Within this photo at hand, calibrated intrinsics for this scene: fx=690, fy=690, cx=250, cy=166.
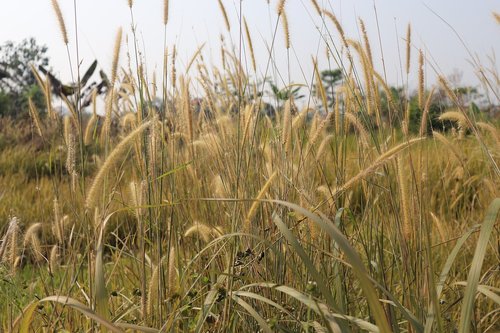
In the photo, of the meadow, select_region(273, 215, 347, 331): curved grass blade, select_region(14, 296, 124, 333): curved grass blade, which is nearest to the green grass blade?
the meadow

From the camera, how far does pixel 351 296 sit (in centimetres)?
201

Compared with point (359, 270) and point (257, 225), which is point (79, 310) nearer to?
point (359, 270)

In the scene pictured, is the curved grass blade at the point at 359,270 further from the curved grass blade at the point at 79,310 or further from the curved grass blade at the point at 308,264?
the curved grass blade at the point at 79,310

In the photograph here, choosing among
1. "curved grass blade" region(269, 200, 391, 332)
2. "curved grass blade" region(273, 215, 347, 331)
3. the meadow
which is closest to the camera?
"curved grass blade" region(269, 200, 391, 332)

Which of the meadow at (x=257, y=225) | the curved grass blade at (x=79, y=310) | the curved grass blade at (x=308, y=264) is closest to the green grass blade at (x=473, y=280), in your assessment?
the meadow at (x=257, y=225)

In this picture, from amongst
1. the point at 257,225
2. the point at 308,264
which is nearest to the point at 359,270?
the point at 308,264

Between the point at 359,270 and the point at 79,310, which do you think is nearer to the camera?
the point at 359,270

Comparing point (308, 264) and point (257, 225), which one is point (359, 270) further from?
point (257, 225)

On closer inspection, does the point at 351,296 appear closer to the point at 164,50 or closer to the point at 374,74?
the point at 374,74

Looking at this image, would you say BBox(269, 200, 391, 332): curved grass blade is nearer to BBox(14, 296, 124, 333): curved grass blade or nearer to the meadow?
the meadow

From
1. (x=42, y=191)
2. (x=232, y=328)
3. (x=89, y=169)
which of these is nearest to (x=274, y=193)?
(x=232, y=328)

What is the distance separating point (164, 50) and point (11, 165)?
4.55 m

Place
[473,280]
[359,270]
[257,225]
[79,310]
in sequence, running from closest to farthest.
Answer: [359,270], [473,280], [79,310], [257,225]

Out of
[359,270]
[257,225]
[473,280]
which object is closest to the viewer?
[359,270]
